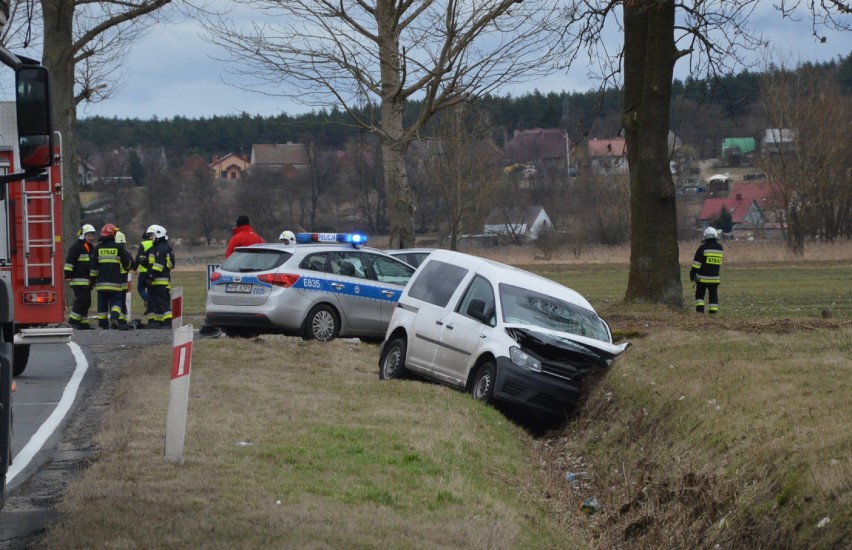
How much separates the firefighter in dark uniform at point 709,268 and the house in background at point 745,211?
66788mm

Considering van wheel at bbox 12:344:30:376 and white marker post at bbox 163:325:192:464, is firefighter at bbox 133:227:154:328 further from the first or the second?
white marker post at bbox 163:325:192:464

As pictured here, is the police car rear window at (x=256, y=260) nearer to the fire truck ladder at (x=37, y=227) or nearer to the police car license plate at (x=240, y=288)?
Result: the police car license plate at (x=240, y=288)

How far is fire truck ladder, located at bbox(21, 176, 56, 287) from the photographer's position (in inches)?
569

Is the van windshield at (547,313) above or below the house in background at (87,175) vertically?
below

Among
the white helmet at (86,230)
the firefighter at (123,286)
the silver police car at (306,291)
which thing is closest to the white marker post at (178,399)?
the silver police car at (306,291)

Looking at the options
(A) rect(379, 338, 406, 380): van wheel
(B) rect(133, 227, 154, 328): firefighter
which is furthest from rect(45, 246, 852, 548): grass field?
(B) rect(133, 227, 154, 328): firefighter

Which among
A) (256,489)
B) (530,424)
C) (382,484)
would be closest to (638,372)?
(530,424)

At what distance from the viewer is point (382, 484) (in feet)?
27.4

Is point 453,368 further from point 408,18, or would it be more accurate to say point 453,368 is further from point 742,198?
point 742,198

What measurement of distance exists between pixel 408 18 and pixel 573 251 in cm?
4009

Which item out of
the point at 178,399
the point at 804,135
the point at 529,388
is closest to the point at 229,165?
the point at 804,135

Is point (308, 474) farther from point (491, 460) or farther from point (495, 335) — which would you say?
point (495, 335)

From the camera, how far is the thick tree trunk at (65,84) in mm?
28172

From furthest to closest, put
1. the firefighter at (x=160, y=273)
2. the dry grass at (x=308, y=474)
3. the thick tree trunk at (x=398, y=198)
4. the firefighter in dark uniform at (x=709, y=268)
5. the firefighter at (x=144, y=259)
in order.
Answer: the thick tree trunk at (x=398, y=198) < the firefighter in dark uniform at (x=709, y=268) < the firefighter at (x=144, y=259) < the firefighter at (x=160, y=273) < the dry grass at (x=308, y=474)
